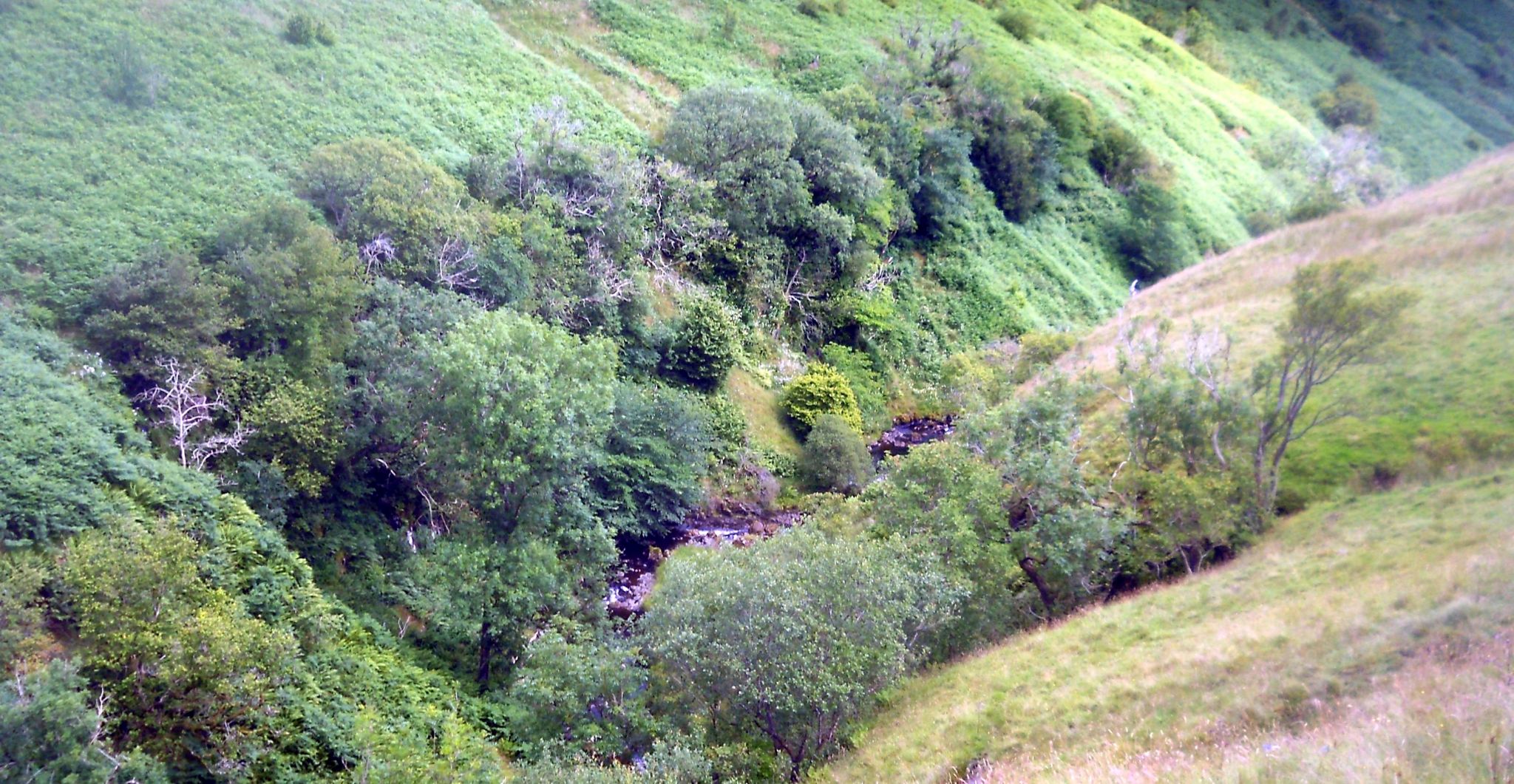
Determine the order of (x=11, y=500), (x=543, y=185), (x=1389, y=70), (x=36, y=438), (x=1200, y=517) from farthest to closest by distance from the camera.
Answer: (x=1389, y=70), (x=543, y=185), (x=1200, y=517), (x=36, y=438), (x=11, y=500)

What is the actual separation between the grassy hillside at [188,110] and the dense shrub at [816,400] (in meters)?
16.1

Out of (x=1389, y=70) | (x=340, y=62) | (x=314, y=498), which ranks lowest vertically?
(x=314, y=498)

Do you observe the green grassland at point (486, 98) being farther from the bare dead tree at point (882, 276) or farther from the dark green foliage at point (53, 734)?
the dark green foliage at point (53, 734)

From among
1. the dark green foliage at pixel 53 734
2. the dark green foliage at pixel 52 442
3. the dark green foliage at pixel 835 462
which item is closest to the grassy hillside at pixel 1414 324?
the dark green foliage at pixel 835 462

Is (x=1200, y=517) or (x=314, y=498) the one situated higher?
(x=1200, y=517)

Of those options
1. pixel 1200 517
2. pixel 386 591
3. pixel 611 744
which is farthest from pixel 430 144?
pixel 1200 517

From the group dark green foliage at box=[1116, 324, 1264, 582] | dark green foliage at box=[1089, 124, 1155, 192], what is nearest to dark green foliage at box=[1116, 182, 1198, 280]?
dark green foliage at box=[1089, 124, 1155, 192]

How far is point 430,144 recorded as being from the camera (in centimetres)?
3388

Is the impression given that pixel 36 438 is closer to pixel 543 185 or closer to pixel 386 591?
pixel 386 591

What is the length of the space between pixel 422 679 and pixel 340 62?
27126mm

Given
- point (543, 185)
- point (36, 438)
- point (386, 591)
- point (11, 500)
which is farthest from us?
point (543, 185)

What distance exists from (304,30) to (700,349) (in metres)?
21.7

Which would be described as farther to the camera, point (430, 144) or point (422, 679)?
point (430, 144)

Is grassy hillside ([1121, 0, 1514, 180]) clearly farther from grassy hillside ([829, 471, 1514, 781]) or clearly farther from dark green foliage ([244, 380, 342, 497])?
dark green foliage ([244, 380, 342, 497])
